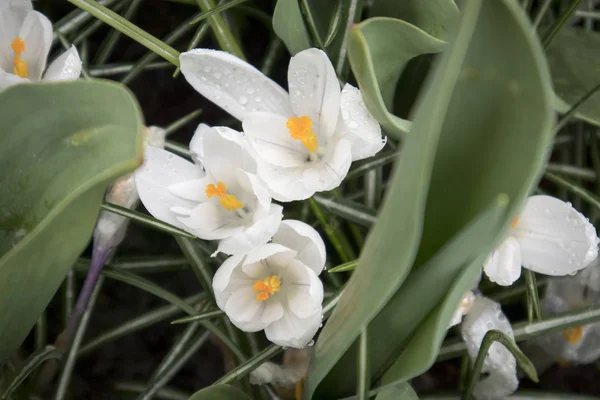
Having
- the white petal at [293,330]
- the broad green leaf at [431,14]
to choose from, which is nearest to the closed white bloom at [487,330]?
the white petal at [293,330]

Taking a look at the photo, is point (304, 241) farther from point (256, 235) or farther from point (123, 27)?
point (123, 27)

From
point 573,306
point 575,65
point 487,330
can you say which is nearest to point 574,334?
point 573,306


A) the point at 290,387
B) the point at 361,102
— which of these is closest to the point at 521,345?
the point at 290,387

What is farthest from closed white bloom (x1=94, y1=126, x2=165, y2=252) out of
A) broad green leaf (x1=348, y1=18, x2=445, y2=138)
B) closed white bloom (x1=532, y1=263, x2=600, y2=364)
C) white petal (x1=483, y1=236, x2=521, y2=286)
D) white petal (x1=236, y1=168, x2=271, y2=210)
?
closed white bloom (x1=532, y1=263, x2=600, y2=364)

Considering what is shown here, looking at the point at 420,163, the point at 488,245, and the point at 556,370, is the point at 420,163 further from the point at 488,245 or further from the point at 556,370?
the point at 556,370

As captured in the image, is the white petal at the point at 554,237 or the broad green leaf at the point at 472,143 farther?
the white petal at the point at 554,237

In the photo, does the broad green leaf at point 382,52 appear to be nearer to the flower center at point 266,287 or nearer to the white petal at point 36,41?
the flower center at point 266,287
